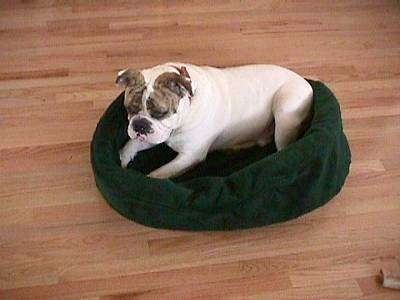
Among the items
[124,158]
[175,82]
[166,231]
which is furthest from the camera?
[124,158]

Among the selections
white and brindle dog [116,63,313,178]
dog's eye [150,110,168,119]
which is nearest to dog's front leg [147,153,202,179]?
white and brindle dog [116,63,313,178]

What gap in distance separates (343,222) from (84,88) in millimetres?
1189

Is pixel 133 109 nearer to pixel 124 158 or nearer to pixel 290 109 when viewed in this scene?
pixel 124 158

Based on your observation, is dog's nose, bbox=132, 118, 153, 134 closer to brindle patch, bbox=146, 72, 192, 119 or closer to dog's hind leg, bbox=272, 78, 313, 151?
brindle patch, bbox=146, 72, 192, 119

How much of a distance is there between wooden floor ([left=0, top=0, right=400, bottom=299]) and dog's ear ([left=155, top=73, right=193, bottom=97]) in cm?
44

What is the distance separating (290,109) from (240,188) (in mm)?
345

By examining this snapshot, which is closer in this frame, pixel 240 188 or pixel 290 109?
pixel 240 188

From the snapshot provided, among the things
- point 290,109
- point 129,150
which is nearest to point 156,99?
point 129,150

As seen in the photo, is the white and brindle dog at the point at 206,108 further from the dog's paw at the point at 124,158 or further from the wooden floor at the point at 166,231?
the wooden floor at the point at 166,231

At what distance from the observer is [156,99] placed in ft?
4.89

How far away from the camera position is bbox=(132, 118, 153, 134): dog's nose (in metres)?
1.52

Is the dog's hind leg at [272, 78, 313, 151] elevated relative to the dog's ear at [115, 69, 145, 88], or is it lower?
lower

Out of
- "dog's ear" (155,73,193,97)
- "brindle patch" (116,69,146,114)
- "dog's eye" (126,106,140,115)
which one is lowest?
"dog's eye" (126,106,140,115)

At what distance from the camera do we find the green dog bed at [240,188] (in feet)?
4.97
